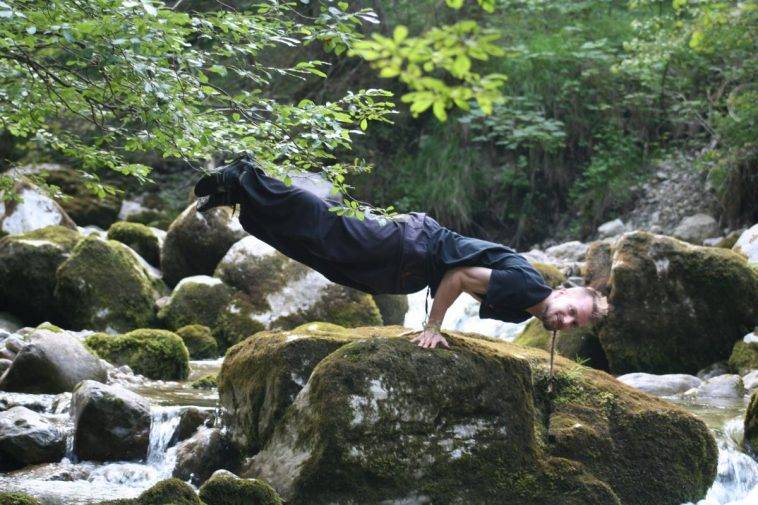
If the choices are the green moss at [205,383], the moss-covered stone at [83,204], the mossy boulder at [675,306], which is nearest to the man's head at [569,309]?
the green moss at [205,383]

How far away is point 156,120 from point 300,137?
0.86 metres

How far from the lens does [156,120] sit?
5625mm

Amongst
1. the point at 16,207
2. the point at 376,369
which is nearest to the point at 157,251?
the point at 16,207

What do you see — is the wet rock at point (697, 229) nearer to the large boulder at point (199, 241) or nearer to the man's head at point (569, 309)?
the large boulder at point (199, 241)

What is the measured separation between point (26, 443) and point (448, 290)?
142 inches

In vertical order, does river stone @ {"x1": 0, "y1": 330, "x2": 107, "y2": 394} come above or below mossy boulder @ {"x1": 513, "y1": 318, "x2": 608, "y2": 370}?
above

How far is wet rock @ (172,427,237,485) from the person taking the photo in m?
7.18

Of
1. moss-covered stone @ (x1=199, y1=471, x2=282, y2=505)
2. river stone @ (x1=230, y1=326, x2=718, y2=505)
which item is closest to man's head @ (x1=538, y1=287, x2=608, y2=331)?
river stone @ (x1=230, y1=326, x2=718, y2=505)

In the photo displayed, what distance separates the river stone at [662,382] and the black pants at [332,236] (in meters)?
4.97

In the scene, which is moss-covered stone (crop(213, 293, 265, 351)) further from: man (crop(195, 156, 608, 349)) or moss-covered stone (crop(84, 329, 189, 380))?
man (crop(195, 156, 608, 349))

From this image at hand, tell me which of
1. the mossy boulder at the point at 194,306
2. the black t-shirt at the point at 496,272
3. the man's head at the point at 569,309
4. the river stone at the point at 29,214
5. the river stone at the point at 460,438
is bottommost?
the mossy boulder at the point at 194,306

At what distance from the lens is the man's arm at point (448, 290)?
21.3 feet

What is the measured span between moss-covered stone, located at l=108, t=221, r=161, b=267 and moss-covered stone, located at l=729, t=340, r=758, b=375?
877 cm

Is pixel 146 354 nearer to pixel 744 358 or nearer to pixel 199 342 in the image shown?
pixel 199 342
